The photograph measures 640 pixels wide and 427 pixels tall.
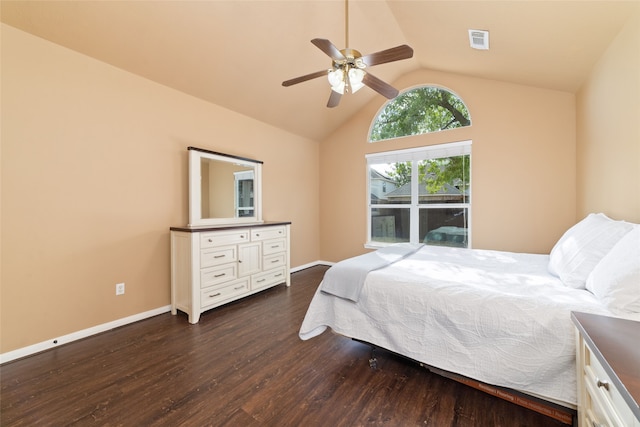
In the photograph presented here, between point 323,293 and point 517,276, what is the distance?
143 cm

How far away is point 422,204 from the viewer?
4.17m

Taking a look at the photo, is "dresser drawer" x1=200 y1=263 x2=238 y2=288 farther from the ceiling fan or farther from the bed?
the ceiling fan

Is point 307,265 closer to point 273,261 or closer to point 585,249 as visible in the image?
point 273,261

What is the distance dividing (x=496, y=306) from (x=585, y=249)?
2.68 ft

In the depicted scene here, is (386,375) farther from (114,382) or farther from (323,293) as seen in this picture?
(114,382)

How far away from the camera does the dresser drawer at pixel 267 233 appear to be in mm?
3318

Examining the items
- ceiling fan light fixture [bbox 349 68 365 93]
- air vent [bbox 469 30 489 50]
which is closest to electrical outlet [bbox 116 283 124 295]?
ceiling fan light fixture [bbox 349 68 365 93]

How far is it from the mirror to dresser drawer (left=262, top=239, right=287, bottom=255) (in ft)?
1.46

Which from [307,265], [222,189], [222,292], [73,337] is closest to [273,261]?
[222,292]

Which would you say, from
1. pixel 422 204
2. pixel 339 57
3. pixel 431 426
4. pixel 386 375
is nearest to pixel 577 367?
pixel 431 426

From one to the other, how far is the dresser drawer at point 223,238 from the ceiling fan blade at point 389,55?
7.31 ft

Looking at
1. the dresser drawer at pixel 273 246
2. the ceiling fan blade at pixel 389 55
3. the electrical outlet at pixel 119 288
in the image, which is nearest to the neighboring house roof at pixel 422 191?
the dresser drawer at pixel 273 246

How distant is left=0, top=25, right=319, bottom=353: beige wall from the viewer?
198 cm

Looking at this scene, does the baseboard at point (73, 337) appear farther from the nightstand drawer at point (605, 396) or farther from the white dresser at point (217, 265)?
the nightstand drawer at point (605, 396)
